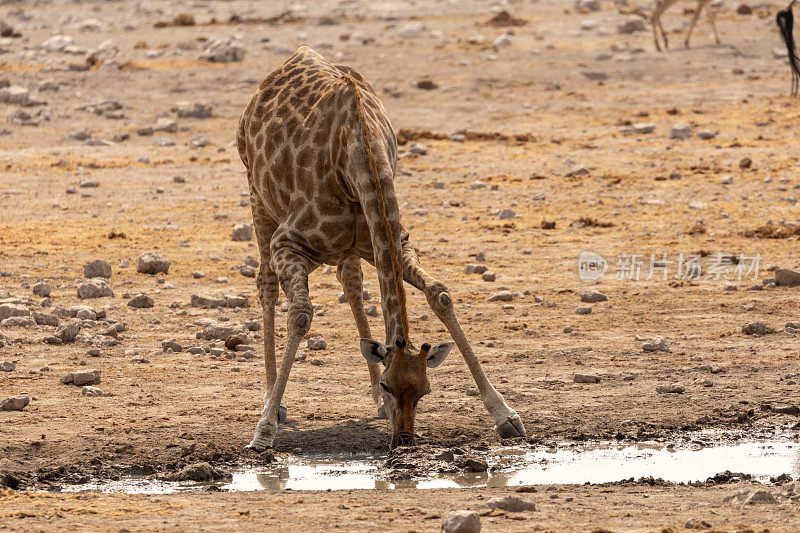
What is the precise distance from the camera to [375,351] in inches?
292

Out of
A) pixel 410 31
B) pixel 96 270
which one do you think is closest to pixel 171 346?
pixel 96 270

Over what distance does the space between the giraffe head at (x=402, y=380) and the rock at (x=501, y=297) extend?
459 centimetres

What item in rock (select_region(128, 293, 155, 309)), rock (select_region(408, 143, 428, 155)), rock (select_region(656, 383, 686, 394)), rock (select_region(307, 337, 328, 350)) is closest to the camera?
rock (select_region(656, 383, 686, 394))

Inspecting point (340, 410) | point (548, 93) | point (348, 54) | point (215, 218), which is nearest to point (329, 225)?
point (340, 410)

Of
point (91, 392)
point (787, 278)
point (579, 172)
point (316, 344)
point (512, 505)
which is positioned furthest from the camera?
point (579, 172)

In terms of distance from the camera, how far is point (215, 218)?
622 inches

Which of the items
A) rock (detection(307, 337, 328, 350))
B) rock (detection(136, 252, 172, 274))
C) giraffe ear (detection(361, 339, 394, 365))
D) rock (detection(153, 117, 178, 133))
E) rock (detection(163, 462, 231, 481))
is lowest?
rock (detection(153, 117, 178, 133))

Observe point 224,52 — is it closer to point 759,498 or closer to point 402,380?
point 402,380

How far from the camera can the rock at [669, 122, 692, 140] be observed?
2006 cm

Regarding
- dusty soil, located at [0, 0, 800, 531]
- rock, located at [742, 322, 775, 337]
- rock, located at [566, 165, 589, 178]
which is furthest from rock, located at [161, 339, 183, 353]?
rock, located at [566, 165, 589, 178]

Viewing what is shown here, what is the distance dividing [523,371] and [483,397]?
155 centimetres

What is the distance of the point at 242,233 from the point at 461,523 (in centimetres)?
933

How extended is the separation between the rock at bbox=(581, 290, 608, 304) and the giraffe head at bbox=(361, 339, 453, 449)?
4804 millimetres

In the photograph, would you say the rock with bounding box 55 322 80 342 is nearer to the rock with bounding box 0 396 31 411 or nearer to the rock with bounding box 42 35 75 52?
the rock with bounding box 0 396 31 411
